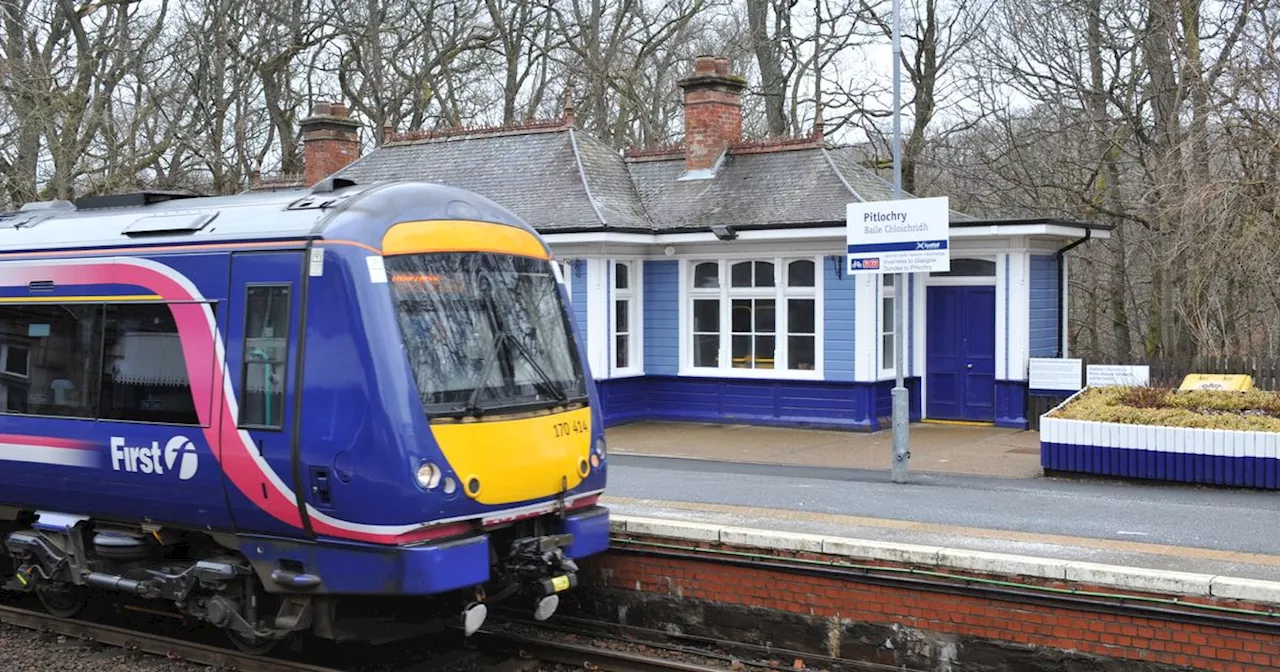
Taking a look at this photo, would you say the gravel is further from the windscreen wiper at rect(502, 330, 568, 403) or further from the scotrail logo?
the windscreen wiper at rect(502, 330, 568, 403)

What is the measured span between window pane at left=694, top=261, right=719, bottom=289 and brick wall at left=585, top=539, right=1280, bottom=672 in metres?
10.4

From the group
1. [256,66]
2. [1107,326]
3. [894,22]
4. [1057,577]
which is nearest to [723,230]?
[894,22]

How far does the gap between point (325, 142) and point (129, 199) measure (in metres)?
16.3

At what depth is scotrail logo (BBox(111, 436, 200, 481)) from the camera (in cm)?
784

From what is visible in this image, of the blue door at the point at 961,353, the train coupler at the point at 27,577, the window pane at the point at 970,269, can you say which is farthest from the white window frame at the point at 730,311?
the train coupler at the point at 27,577

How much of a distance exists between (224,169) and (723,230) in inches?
590

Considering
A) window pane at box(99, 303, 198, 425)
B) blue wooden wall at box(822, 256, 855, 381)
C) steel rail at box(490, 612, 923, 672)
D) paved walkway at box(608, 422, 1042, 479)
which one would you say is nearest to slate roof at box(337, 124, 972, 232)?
blue wooden wall at box(822, 256, 855, 381)

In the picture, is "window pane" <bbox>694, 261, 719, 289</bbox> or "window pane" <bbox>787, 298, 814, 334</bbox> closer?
"window pane" <bbox>787, 298, 814, 334</bbox>

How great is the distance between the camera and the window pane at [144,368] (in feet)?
26.2

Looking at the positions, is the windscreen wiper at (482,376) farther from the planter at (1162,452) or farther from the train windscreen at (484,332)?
the planter at (1162,452)

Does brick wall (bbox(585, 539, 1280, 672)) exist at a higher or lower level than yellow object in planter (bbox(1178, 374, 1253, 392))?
lower

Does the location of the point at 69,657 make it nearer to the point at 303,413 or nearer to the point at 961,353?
the point at 303,413

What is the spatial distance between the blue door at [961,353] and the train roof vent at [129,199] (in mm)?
11940

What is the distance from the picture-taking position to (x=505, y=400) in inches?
308
